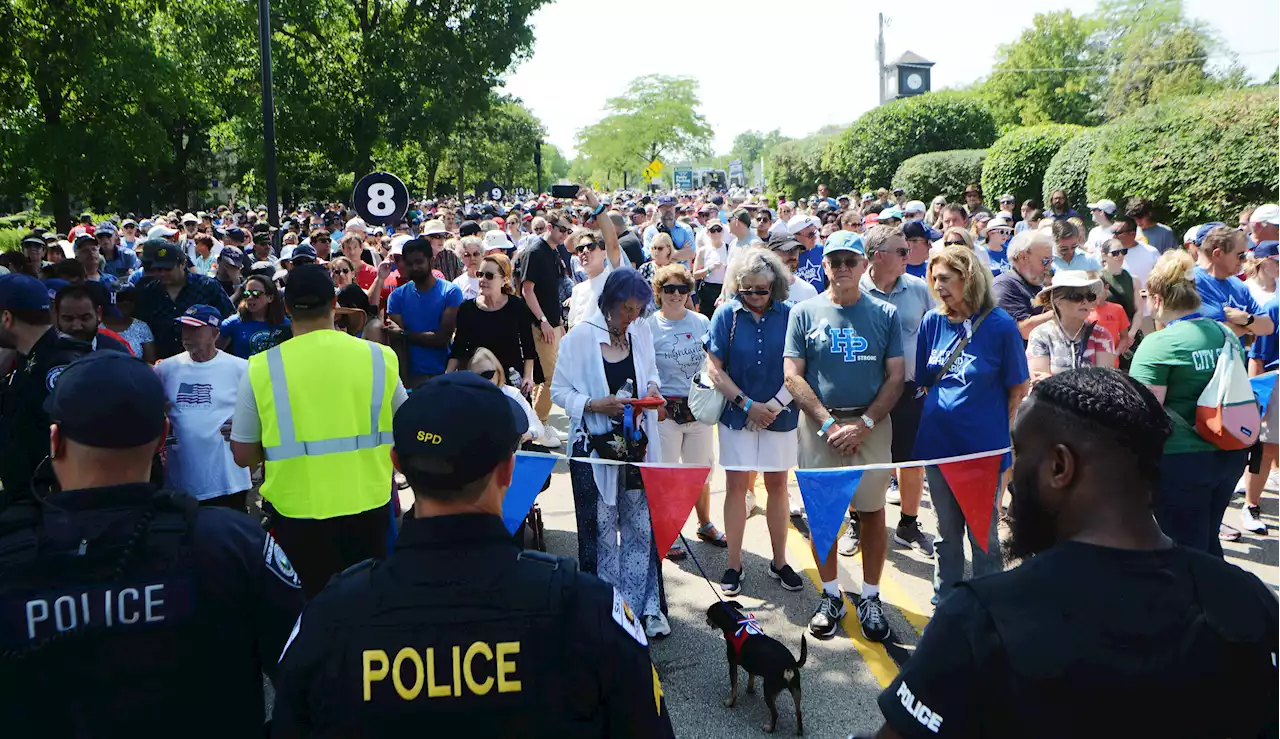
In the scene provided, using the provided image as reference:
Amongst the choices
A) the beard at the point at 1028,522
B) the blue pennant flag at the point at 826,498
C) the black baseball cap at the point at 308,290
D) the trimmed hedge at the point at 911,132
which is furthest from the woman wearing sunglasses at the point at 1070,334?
the trimmed hedge at the point at 911,132

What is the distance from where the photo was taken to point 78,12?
1505cm

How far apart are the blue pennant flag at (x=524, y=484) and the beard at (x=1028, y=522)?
315cm

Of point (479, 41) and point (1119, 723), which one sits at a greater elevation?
point (479, 41)

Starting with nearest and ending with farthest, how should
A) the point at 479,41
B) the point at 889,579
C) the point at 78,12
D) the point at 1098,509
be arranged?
1. the point at 1098,509
2. the point at 889,579
3. the point at 78,12
4. the point at 479,41

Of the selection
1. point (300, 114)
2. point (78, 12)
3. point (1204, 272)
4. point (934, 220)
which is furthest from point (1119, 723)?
point (300, 114)

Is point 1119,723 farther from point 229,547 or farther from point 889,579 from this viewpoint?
point 889,579

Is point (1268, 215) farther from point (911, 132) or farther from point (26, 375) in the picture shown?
point (911, 132)

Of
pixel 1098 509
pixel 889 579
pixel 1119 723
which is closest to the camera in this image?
pixel 1119 723

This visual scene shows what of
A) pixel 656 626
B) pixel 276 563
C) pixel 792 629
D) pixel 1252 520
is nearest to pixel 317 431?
pixel 276 563

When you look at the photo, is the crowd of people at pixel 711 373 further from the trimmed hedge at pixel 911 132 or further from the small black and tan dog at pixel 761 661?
the trimmed hedge at pixel 911 132

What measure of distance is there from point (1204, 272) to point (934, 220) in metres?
9.24

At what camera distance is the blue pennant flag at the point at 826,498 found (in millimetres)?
4707

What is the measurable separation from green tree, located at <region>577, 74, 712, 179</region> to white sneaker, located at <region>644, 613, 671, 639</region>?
265ft

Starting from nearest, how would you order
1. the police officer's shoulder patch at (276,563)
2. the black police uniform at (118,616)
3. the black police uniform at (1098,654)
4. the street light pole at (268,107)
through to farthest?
the black police uniform at (1098,654) → the black police uniform at (118,616) → the police officer's shoulder patch at (276,563) → the street light pole at (268,107)
